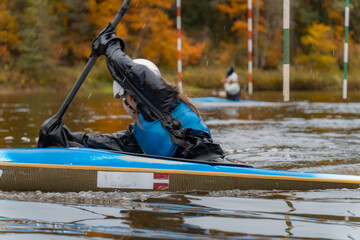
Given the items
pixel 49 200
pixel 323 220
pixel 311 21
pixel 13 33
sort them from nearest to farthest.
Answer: pixel 323 220 → pixel 49 200 → pixel 13 33 → pixel 311 21

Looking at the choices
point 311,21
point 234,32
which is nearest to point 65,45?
point 234,32

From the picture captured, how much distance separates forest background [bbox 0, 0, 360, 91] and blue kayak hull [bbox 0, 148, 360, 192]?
2491 cm

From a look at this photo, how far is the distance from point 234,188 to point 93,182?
1.07 m

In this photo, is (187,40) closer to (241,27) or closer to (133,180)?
(241,27)

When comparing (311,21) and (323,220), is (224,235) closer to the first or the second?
(323,220)

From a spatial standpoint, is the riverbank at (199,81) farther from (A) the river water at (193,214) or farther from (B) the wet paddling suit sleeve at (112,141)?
(B) the wet paddling suit sleeve at (112,141)

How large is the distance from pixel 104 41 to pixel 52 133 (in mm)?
860

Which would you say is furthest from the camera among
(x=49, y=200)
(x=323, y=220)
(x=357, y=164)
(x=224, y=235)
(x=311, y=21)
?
(x=311, y=21)

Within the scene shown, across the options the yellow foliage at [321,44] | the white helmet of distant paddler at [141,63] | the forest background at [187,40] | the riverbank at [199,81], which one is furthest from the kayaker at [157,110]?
the yellow foliage at [321,44]

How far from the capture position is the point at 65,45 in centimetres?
3372

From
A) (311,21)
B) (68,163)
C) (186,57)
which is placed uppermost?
(311,21)

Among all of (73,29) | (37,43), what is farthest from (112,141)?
(73,29)

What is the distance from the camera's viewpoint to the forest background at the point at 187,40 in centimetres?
3069

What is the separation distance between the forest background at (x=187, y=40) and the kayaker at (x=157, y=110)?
24.7 meters
